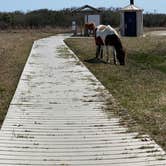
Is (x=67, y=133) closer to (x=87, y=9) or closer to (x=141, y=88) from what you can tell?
(x=141, y=88)

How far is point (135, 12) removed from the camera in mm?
45531

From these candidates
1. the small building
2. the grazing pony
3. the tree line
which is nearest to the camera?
the grazing pony

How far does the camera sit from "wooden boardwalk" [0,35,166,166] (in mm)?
7645

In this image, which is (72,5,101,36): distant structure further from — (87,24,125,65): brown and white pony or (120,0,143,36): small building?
(87,24,125,65): brown and white pony

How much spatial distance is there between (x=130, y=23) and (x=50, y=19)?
1249 inches

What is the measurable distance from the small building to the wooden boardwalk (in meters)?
31.0

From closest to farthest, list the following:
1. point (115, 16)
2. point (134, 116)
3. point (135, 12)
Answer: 1. point (134, 116)
2. point (135, 12)
3. point (115, 16)

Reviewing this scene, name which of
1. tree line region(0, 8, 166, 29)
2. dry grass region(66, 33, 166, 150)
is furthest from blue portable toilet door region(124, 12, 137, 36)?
tree line region(0, 8, 166, 29)

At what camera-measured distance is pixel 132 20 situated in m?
45.7

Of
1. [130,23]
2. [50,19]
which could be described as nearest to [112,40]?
[130,23]

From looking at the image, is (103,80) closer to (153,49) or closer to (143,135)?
(143,135)

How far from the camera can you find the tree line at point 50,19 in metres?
72.2

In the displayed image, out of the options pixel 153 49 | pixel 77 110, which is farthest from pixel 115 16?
pixel 77 110

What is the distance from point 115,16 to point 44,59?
49.2 m
